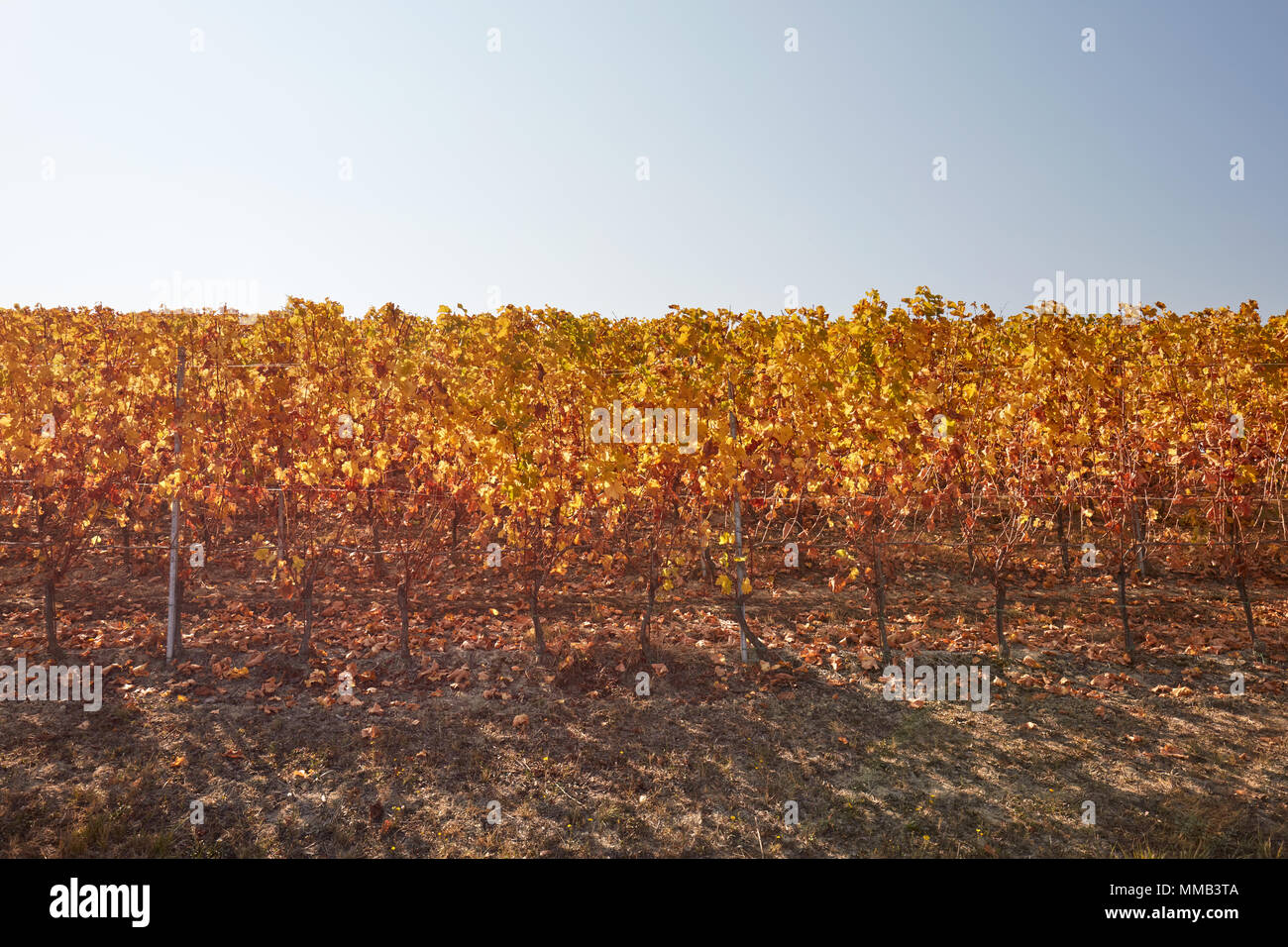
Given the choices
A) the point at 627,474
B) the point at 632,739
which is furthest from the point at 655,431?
the point at 632,739

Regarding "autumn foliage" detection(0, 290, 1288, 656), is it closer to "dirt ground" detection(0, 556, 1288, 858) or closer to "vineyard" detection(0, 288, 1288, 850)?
"vineyard" detection(0, 288, 1288, 850)

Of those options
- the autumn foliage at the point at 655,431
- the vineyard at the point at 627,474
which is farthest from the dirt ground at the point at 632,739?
the autumn foliage at the point at 655,431

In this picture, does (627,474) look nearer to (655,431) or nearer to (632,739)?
(655,431)

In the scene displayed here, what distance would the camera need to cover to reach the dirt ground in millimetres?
4594

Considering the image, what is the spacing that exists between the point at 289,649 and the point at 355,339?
4084mm

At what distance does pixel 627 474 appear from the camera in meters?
7.53

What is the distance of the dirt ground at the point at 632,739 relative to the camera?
4.59 metres

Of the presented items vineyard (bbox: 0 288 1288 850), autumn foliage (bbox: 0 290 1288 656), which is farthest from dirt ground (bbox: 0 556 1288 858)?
autumn foliage (bbox: 0 290 1288 656)

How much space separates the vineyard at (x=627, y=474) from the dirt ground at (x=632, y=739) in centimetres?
8

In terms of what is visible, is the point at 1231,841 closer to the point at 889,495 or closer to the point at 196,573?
the point at 889,495

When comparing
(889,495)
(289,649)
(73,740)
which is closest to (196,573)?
(289,649)

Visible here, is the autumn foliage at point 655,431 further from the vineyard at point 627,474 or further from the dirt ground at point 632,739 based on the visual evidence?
the dirt ground at point 632,739

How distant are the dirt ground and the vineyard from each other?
3.2 inches

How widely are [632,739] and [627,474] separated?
108 inches
